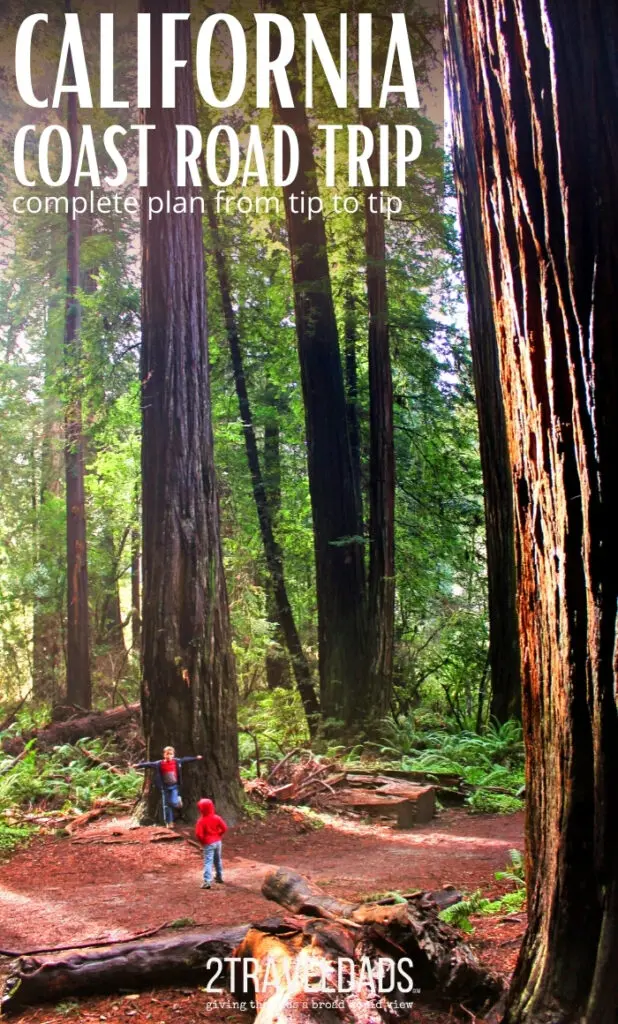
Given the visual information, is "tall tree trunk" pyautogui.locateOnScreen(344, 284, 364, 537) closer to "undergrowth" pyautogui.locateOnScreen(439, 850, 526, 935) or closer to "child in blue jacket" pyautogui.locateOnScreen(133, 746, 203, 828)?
"child in blue jacket" pyautogui.locateOnScreen(133, 746, 203, 828)

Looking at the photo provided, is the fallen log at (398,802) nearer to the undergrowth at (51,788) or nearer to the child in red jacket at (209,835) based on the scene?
the undergrowth at (51,788)

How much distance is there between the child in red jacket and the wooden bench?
9.34ft

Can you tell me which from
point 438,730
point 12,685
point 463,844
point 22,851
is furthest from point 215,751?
point 12,685

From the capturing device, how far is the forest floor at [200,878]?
10.6ft

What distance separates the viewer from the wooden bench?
7.77m

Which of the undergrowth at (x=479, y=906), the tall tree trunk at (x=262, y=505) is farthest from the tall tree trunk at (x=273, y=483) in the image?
the undergrowth at (x=479, y=906)

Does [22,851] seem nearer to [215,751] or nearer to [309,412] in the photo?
[215,751]

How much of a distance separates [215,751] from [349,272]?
29.5 feet

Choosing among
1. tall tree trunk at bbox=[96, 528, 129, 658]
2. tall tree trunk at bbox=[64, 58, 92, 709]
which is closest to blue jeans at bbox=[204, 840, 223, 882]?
tall tree trunk at bbox=[64, 58, 92, 709]

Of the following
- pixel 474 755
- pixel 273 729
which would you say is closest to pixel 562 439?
pixel 474 755

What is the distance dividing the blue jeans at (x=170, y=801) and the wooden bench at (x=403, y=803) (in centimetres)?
195

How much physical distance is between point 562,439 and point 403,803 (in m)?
6.62

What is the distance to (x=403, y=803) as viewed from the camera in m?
7.80

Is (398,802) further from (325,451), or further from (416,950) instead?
(325,451)
